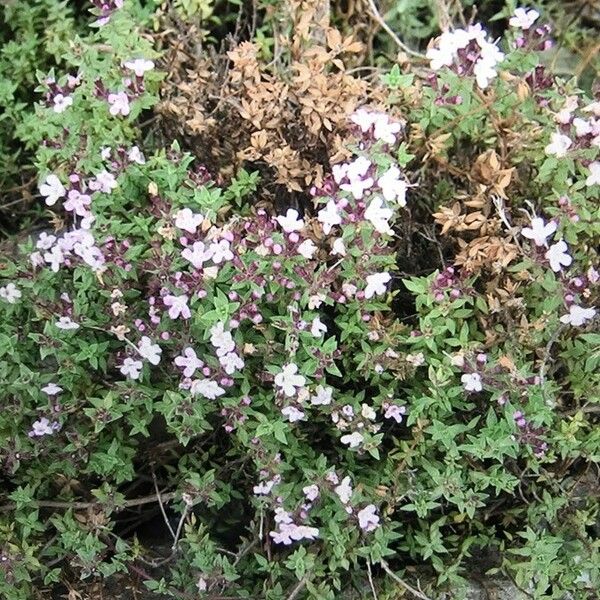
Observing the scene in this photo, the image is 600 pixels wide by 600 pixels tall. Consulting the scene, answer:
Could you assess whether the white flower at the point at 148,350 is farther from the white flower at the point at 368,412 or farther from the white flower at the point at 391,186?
the white flower at the point at 391,186

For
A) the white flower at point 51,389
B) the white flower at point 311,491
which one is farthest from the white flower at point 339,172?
the white flower at point 51,389

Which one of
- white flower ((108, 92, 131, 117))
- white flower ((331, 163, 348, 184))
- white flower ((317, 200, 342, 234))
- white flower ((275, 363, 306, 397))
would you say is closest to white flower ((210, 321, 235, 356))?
white flower ((275, 363, 306, 397))

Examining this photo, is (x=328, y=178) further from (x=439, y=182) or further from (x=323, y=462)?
(x=323, y=462)

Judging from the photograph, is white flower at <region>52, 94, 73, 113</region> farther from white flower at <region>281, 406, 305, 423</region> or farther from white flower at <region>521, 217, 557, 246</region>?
white flower at <region>521, 217, 557, 246</region>

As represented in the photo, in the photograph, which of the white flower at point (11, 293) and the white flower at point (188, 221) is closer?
the white flower at point (188, 221)

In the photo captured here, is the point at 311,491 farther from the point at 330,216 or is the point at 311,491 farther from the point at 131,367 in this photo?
the point at 330,216

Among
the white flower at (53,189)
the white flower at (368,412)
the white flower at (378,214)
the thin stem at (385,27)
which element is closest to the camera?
the white flower at (378,214)

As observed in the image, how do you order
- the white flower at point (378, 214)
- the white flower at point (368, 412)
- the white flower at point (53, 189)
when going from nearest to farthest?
the white flower at point (378, 214) → the white flower at point (368, 412) → the white flower at point (53, 189)
